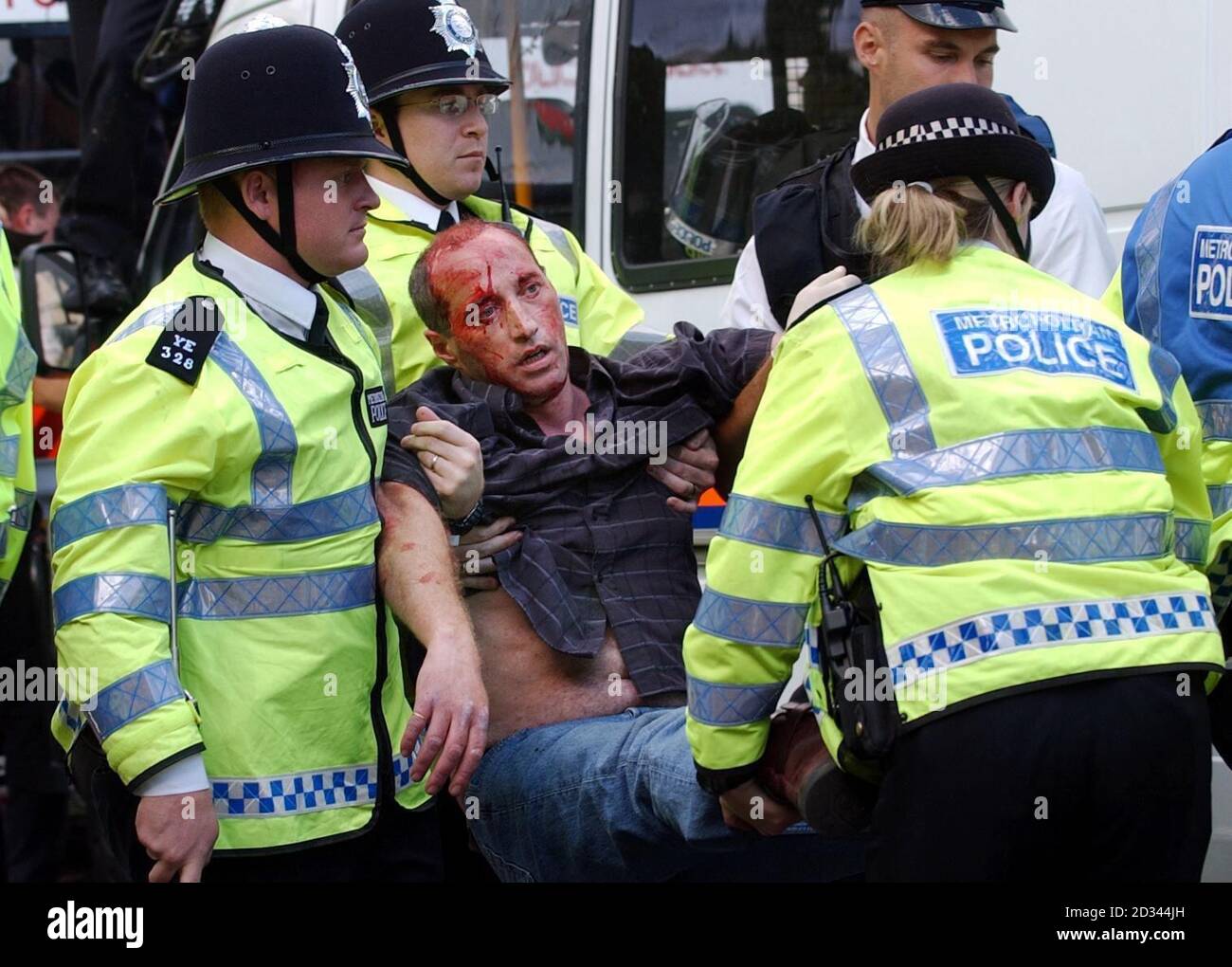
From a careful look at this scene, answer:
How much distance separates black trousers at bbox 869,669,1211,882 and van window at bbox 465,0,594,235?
2.87 metres

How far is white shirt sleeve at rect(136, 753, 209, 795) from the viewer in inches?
120

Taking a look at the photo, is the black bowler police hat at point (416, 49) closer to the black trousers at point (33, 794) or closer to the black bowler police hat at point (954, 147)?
the black bowler police hat at point (954, 147)

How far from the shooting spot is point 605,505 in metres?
3.81

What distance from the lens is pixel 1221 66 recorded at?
13.6ft

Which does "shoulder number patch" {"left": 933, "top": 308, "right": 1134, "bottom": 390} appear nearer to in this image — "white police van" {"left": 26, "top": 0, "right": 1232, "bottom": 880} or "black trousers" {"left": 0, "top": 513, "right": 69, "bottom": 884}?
"white police van" {"left": 26, "top": 0, "right": 1232, "bottom": 880}

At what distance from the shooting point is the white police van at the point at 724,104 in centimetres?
424

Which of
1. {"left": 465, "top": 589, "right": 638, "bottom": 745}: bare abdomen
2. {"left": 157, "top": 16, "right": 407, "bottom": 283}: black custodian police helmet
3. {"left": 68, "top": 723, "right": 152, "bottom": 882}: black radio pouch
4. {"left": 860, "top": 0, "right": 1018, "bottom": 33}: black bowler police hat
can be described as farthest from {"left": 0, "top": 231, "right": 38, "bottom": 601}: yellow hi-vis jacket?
{"left": 860, "top": 0, "right": 1018, "bottom": 33}: black bowler police hat

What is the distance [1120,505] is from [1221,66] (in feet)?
5.57

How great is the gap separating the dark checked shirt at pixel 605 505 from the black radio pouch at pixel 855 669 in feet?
2.76

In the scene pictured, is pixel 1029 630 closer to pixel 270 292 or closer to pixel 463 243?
pixel 270 292

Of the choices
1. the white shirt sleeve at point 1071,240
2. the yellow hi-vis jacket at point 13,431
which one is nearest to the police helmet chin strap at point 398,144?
the yellow hi-vis jacket at point 13,431

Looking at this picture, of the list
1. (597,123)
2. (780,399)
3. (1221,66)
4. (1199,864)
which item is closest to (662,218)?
(597,123)
